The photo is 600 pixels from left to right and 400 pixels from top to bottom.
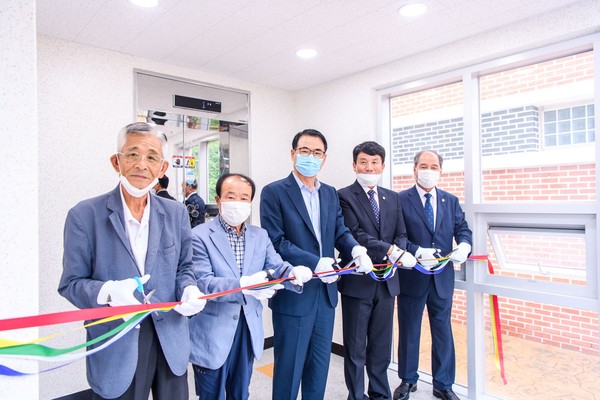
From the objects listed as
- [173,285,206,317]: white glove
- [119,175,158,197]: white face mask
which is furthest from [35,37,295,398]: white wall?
[173,285,206,317]: white glove

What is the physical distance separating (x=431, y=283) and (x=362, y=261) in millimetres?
810

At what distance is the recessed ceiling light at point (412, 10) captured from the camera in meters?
2.37

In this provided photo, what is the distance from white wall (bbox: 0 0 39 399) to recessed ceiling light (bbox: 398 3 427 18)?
2.03 metres

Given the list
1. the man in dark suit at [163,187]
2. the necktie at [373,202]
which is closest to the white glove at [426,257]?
the necktie at [373,202]

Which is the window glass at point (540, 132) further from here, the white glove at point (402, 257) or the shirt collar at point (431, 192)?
the white glove at point (402, 257)

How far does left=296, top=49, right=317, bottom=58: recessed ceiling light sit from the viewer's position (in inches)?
121

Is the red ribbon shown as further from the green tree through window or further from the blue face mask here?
the green tree through window

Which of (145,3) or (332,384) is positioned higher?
(145,3)

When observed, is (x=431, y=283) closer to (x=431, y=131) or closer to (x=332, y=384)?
(x=332, y=384)

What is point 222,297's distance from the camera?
6.08 ft

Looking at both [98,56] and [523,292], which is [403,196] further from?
[98,56]

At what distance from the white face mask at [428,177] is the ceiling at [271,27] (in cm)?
99

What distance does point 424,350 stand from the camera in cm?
348

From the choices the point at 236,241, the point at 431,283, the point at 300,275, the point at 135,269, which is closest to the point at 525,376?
the point at 431,283
